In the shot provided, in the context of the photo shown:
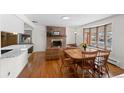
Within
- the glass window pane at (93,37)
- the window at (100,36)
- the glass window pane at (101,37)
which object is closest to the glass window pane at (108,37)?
the window at (100,36)

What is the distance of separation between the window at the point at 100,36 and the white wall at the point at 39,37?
9.80 ft

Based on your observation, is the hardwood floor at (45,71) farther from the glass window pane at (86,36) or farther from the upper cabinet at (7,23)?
the glass window pane at (86,36)

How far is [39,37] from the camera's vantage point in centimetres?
751

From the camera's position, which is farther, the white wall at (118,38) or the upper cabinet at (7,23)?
the white wall at (118,38)

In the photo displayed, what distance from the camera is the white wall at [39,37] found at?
734 cm

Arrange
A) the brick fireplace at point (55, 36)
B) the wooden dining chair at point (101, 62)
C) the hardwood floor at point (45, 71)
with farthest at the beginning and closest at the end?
the brick fireplace at point (55, 36)
the hardwood floor at point (45, 71)
the wooden dining chair at point (101, 62)

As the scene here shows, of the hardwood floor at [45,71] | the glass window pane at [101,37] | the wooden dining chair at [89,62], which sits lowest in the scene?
the hardwood floor at [45,71]

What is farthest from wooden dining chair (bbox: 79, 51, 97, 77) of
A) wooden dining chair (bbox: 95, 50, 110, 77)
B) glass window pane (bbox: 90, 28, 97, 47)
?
glass window pane (bbox: 90, 28, 97, 47)

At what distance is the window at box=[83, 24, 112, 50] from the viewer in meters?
4.61

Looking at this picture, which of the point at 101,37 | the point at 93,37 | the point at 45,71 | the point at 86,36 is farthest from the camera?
the point at 86,36

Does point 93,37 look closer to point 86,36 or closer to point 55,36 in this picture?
point 86,36

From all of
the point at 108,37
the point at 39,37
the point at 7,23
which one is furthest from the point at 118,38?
the point at 39,37

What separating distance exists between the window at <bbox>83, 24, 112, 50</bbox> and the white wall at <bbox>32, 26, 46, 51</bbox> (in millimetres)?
Answer: 2987

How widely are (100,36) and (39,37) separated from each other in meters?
4.19
